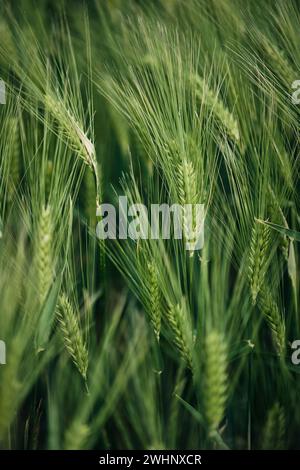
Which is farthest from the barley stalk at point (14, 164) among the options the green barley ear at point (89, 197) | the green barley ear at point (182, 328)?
the green barley ear at point (182, 328)

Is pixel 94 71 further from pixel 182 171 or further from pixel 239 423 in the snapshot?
pixel 239 423

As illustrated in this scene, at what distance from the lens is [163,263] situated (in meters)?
0.78

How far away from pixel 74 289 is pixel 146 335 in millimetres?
128

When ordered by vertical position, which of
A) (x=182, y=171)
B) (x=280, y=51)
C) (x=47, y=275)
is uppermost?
(x=280, y=51)

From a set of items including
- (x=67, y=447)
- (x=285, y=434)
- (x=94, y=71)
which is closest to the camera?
(x=67, y=447)

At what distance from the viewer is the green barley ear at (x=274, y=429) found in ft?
2.52

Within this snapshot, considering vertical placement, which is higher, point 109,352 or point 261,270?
point 261,270

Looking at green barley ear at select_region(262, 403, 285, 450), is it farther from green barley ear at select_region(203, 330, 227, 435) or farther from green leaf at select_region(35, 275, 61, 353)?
green leaf at select_region(35, 275, 61, 353)

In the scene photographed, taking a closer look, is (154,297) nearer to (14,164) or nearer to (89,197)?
(89,197)

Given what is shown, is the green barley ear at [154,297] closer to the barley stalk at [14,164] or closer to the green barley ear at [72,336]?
the green barley ear at [72,336]

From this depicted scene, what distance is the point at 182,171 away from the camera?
28.7 inches

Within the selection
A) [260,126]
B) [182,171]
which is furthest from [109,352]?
[260,126]

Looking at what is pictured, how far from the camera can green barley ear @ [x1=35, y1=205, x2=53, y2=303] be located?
27.7 inches

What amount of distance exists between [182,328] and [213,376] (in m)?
0.10
